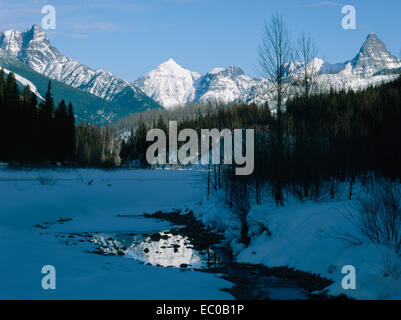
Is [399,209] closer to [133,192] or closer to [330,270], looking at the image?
[330,270]

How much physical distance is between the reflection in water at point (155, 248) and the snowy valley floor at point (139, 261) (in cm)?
122

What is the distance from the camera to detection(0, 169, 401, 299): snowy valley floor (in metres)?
10.4

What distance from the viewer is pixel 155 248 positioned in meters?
19.4

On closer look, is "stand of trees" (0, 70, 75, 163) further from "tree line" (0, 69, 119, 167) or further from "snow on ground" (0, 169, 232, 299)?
"snow on ground" (0, 169, 232, 299)

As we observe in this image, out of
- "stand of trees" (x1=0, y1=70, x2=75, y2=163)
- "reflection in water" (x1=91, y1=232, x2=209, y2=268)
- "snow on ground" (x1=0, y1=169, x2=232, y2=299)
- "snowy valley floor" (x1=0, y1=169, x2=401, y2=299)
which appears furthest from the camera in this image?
"stand of trees" (x1=0, y1=70, x2=75, y2=163)

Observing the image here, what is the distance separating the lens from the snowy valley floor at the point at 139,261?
1040 centimetres

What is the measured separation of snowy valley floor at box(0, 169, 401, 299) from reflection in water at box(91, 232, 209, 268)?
122 cm

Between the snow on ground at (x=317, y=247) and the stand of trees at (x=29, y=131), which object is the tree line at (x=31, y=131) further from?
the snow on ground at (x=317, y=247)

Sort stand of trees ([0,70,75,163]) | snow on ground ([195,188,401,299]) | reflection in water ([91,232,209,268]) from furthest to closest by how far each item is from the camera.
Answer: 1. stand of trees ([0,70,75,163])
2. reflection in water ([91,232,209,268])
3. snow on ground ([195,188,401,299])
